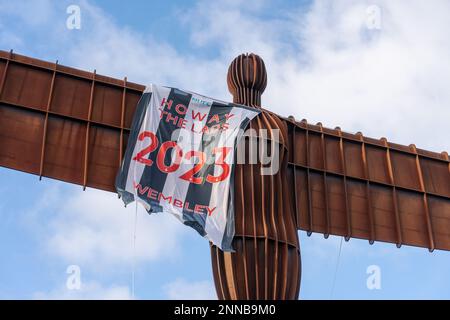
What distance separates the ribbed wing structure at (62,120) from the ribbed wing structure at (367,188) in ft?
21.3

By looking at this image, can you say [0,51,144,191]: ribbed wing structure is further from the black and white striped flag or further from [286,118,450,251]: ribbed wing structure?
[286,118,450,251]: ribbed wing structure

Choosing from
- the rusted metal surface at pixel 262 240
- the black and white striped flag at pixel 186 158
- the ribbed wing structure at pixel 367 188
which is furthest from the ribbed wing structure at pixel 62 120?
the ribbed wing structure at pixel 367 188

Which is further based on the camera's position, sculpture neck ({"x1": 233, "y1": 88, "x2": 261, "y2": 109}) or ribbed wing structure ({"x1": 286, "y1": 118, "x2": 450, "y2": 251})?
ribbed wing structure ({"x1": 286, "y1": 118, "x2": 450, "y2": 251})

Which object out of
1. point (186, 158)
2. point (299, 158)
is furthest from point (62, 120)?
point (299, 158)

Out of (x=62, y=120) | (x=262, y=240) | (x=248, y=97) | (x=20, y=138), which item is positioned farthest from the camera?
(x=248, y=97)

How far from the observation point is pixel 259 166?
968 inches

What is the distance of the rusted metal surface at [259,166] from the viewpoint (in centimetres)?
2356

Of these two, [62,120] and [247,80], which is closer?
[62,120]

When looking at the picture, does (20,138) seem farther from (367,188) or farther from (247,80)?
(367,188)

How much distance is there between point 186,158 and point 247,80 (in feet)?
12.9

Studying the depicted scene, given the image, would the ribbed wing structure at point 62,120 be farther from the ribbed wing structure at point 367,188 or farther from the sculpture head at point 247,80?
the ribbed wing structure at point 367,188

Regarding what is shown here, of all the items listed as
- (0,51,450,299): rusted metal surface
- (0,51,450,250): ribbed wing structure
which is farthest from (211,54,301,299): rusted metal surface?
(0,51,450,250): ribbed wing structure

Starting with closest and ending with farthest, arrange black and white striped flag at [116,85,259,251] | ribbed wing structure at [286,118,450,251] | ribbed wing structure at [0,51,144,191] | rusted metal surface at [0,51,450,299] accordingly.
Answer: rusted metal surface at [0,51,450,299], black and white striped flag at [116,85,259,251], ribbed wing structure at [0,51,144,191], ribbed wing structure at [286,118,450,251]

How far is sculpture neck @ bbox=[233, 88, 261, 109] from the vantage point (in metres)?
26.5
